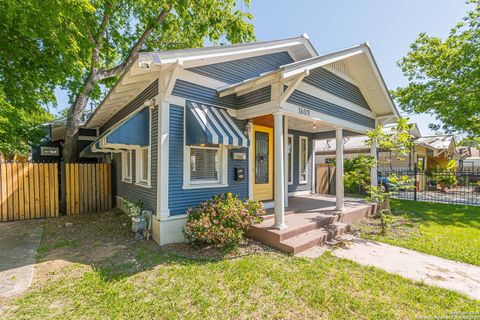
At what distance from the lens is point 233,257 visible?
16.0 feet

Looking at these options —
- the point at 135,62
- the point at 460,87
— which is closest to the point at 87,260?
the point at 135,62

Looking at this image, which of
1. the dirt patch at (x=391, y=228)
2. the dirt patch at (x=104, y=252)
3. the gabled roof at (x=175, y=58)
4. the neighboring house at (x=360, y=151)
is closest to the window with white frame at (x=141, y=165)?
the dirt patch at (x=104, y=252)

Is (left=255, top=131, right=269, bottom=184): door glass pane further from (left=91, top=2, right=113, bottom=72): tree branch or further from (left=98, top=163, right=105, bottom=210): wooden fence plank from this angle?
(left=91, top=2, right=113, bottom=72): tree branch

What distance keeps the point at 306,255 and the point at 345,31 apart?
10.7 meters

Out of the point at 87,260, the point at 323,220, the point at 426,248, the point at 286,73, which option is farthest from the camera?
the point at 323,220

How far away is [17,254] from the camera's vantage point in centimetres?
499

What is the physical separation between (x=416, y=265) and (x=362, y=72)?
6.77 meters

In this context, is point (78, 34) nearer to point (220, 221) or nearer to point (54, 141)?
point (54, 141)

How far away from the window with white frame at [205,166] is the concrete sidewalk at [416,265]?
299 cm

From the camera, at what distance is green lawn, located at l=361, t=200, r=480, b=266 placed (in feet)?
17.7

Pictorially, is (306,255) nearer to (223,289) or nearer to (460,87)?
(223,289)

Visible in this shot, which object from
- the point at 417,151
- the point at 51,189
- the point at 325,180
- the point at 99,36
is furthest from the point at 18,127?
the point at 417,151

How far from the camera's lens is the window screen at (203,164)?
241 inches

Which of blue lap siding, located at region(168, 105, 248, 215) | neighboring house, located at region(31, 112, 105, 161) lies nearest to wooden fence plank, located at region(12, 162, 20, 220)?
neighboring house, located at region(31, 112, 105, 161)
